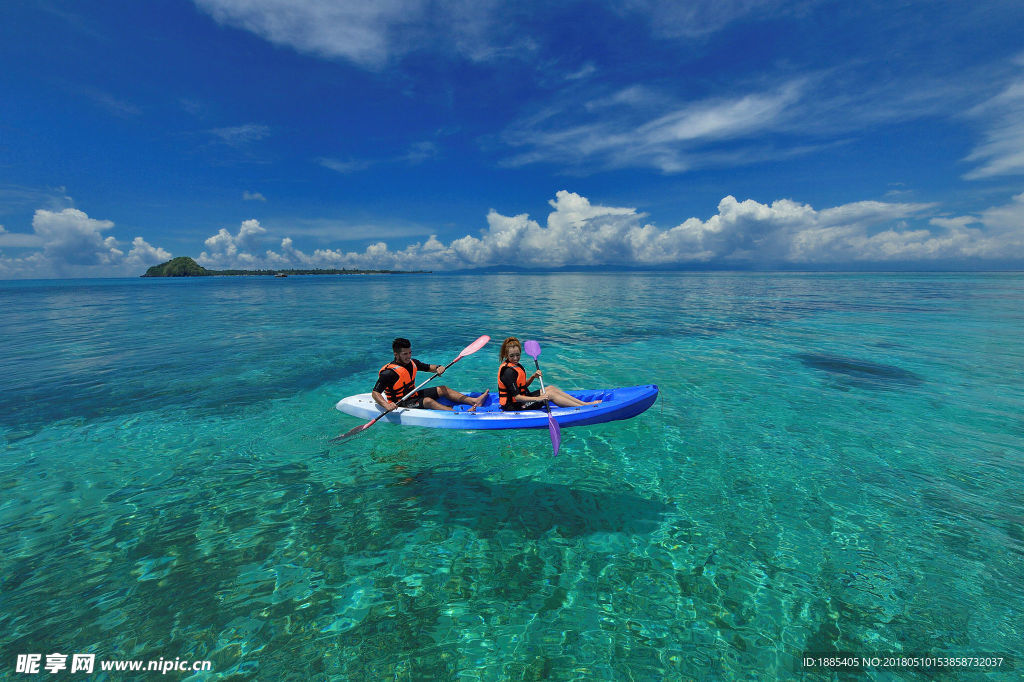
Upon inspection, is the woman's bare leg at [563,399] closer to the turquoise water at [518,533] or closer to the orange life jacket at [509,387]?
the orange life jacket at [509,387]

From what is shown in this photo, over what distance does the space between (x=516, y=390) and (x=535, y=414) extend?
0.84 meters

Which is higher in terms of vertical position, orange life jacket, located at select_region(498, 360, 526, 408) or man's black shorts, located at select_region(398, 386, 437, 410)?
orange life jacket, located at select_region(498, 360, 526, 408)

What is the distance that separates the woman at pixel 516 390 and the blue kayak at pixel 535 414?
0.82 ft

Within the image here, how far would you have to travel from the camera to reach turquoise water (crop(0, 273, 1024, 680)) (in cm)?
458

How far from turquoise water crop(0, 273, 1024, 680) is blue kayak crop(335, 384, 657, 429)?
670 millimetres

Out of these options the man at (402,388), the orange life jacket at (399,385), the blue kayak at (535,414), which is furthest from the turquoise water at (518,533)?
the orange life jacket at (399,385)

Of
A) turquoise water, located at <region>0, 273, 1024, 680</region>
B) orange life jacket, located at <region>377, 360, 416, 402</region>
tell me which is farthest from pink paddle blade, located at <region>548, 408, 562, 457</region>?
orange life jacket, located at <region>377, 360, 416, 402</region>

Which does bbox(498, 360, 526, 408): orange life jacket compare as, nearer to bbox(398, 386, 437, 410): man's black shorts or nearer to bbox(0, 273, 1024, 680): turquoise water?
bbox(0, 273, 1024, 680): turquoise water

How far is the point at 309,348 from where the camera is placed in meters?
20.3

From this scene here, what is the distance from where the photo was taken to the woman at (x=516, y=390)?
8953 millimetres

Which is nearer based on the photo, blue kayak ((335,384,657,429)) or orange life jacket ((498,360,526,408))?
blue kayak ((335,384,657,429))

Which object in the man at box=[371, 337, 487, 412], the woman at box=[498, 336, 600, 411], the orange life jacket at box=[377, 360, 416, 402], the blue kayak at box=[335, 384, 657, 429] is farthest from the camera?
the orange life jacket at box=[377, 360, 416, 402]

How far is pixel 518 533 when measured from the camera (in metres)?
6.35

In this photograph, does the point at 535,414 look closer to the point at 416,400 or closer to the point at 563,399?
the point at 563,399
